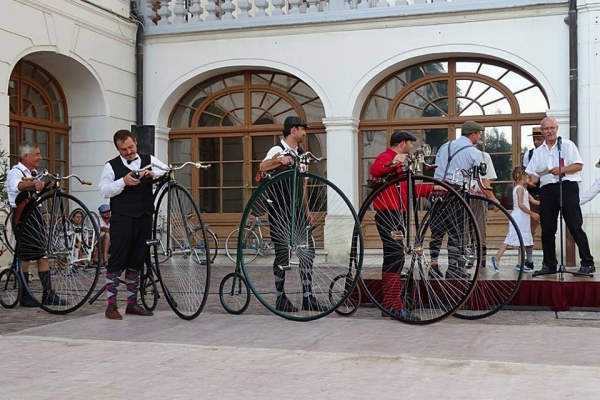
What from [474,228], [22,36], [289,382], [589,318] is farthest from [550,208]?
[22,36]

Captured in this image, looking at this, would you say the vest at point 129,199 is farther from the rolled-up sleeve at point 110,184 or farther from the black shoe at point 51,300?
the black shoe at point 51,300

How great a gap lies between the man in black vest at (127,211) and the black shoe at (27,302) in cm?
126

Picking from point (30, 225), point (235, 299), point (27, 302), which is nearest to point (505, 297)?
point (235, 299)

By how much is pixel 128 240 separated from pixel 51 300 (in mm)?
1272

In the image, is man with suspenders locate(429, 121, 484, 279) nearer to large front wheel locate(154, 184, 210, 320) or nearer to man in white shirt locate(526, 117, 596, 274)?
man in white shirt locate(526, 117, 596, 274)

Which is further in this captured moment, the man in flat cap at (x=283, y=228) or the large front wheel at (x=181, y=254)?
the large front wheel at (x=181, y=254)

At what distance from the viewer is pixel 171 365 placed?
16.2 feet

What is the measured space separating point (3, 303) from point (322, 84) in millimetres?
7431

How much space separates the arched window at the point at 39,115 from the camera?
1298 centimetres

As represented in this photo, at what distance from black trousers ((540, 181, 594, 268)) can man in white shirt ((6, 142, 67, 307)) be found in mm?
4417

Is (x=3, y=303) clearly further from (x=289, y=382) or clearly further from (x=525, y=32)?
(x=525, y=32)

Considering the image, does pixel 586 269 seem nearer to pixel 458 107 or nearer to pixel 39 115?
pixel 458 107

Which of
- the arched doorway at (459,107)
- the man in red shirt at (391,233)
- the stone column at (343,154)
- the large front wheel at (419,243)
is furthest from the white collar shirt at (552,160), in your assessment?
the stone column at (343,154)

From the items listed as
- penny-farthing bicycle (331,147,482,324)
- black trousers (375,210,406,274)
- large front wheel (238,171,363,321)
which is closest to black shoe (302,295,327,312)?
large front wheel (238,171,363,321)
